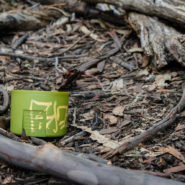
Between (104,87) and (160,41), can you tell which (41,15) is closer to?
(104,87)

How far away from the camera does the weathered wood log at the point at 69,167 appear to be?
138 centimetres

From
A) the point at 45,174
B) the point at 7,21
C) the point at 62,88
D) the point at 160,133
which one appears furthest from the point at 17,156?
the point at 7,21

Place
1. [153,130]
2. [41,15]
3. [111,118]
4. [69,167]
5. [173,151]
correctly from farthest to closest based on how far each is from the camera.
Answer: [41,15], [111,118], [153,130], [173,151], [69,167]

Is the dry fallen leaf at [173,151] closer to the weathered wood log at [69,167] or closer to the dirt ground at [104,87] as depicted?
the dirt ground at [104,87]

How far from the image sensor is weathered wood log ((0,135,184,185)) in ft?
4.52

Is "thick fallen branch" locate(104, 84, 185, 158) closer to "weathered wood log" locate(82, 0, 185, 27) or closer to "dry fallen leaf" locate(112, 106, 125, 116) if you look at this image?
"dry fallen leaf" locate(112, 106, 125, 116)

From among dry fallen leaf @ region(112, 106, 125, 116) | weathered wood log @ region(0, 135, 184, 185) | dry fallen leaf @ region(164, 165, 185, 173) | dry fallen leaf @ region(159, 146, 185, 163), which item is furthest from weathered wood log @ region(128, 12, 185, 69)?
weathered wood log @ region(0, 135, 184, 185)

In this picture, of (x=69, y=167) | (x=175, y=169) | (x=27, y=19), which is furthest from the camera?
(x=27, y=19)

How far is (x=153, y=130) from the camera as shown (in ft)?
6.79

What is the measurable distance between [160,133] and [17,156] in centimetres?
108

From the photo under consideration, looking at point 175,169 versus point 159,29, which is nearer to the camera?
point 175,169

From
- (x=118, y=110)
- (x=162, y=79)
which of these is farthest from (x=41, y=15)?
(x=118, y=110)

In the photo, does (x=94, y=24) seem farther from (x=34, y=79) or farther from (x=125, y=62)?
(x=34, y=79)

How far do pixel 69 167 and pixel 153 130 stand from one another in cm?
84
